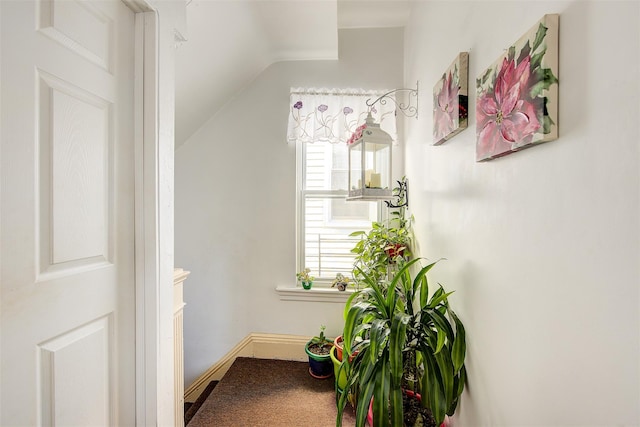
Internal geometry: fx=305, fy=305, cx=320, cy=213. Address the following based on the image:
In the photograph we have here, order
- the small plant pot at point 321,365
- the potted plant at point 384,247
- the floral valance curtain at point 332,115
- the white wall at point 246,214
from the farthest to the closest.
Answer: the white wall at point 246,214, the floral valance curtain at point 332,115, the small plant pot at point 321,365, the potted plant at point 384,247

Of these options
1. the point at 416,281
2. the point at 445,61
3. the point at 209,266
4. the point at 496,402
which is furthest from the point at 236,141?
the point at 496,402

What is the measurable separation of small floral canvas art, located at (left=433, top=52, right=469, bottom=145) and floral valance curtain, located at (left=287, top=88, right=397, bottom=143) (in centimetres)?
82

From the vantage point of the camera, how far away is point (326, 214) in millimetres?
2320

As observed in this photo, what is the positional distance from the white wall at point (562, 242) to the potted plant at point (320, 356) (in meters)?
0.99

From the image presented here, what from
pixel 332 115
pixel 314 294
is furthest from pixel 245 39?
pixel 314 294

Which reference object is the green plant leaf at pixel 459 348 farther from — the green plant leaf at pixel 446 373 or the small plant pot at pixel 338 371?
the small plant pot at pixel 338 371

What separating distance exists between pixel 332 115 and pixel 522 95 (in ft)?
5.14

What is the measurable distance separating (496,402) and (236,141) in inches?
83.5

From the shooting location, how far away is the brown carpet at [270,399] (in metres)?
1.64

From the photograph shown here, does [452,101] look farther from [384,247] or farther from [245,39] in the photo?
[245,39]

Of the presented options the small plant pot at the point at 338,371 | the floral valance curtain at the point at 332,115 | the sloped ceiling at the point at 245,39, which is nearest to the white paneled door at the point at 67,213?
the sloped ceiling at the point at 245,39

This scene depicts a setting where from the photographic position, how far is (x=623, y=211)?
1.61 ft

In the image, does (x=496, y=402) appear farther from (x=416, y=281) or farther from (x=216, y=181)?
(x=216, y=181)

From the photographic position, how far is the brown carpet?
1.64 metres
